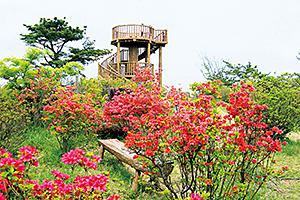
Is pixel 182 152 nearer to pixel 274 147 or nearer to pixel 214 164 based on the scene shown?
pixel 214 164

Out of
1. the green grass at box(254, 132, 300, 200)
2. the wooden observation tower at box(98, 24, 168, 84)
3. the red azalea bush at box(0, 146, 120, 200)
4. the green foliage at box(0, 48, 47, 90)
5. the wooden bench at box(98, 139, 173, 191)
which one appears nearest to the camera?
the red azalea bush at box(0, 146, 120, 200)

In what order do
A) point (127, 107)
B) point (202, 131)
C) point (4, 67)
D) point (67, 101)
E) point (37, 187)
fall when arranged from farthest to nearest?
1. point (4, 67)
2. point (127, 107)
3. point (67, 101)
4. point (202, 131)
5. point (37, 187)

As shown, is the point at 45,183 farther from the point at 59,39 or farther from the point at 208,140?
the point at 59,39

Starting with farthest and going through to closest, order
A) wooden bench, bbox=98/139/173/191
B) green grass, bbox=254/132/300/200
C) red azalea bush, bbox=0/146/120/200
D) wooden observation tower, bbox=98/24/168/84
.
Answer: wooden observation tower, bbox=98/24/168/84 < green grass, bbox=254/132/300/200 < wooden bench, bbox=98/139/173/191 < red azalea bush, bbox=0/146/120/200

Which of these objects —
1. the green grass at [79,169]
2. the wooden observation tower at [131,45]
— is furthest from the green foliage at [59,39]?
the green grass at [79,169]

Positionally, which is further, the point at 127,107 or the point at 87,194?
the point at 127,107

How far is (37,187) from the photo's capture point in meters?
2.38

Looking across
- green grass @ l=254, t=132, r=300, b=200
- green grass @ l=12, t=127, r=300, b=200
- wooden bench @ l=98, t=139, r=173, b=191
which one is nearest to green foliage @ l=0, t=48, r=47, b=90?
green grass @ l=12, t=127, r=300, b=200

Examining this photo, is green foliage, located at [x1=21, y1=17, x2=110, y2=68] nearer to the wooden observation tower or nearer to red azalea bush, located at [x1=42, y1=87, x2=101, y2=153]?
the wooden observation tower

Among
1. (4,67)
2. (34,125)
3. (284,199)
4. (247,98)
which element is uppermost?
(4,67)

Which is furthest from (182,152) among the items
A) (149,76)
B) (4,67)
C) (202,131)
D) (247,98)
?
(4,67)

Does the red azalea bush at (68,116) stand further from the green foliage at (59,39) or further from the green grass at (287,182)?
the green foliage at (59,39)

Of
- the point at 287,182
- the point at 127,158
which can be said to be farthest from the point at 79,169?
the point at 287,182

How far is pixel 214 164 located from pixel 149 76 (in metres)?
4.81
